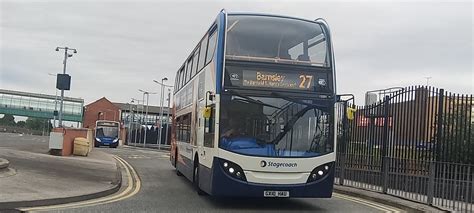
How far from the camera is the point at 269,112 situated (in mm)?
10875

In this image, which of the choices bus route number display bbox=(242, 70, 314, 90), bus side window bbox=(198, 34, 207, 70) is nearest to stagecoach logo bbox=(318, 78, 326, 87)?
bus route number display bbox=(242, 70, 314, 90)

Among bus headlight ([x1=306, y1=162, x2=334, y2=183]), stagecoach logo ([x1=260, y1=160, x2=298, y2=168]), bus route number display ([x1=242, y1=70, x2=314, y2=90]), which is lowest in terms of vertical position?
bus headlight ([x1=306, y1=162, x2=334, y2=183])

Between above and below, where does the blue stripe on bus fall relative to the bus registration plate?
above

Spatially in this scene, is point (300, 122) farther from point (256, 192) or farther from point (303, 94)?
point (256, 192)

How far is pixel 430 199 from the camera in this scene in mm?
12117

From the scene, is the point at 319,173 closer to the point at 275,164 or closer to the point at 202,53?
the point at 275,164

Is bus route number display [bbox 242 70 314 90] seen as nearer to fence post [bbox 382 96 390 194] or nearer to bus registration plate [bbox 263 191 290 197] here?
bus registration plate [bbox 263 191 290 197]

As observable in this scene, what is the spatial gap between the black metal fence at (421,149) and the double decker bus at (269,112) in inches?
116

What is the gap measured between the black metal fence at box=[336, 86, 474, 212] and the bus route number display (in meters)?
3.67

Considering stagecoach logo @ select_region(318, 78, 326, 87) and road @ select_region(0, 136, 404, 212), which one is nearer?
road @ select_region(0, 136, 404, 212)

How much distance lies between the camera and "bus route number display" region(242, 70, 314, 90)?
10914mm

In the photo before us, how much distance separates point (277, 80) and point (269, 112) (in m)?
0.66

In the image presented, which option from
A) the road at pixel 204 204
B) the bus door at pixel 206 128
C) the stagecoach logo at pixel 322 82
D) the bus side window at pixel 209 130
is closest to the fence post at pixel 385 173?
the road at pixel 204 204

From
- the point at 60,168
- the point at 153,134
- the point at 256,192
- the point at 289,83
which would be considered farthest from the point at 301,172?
the point at 153,134
